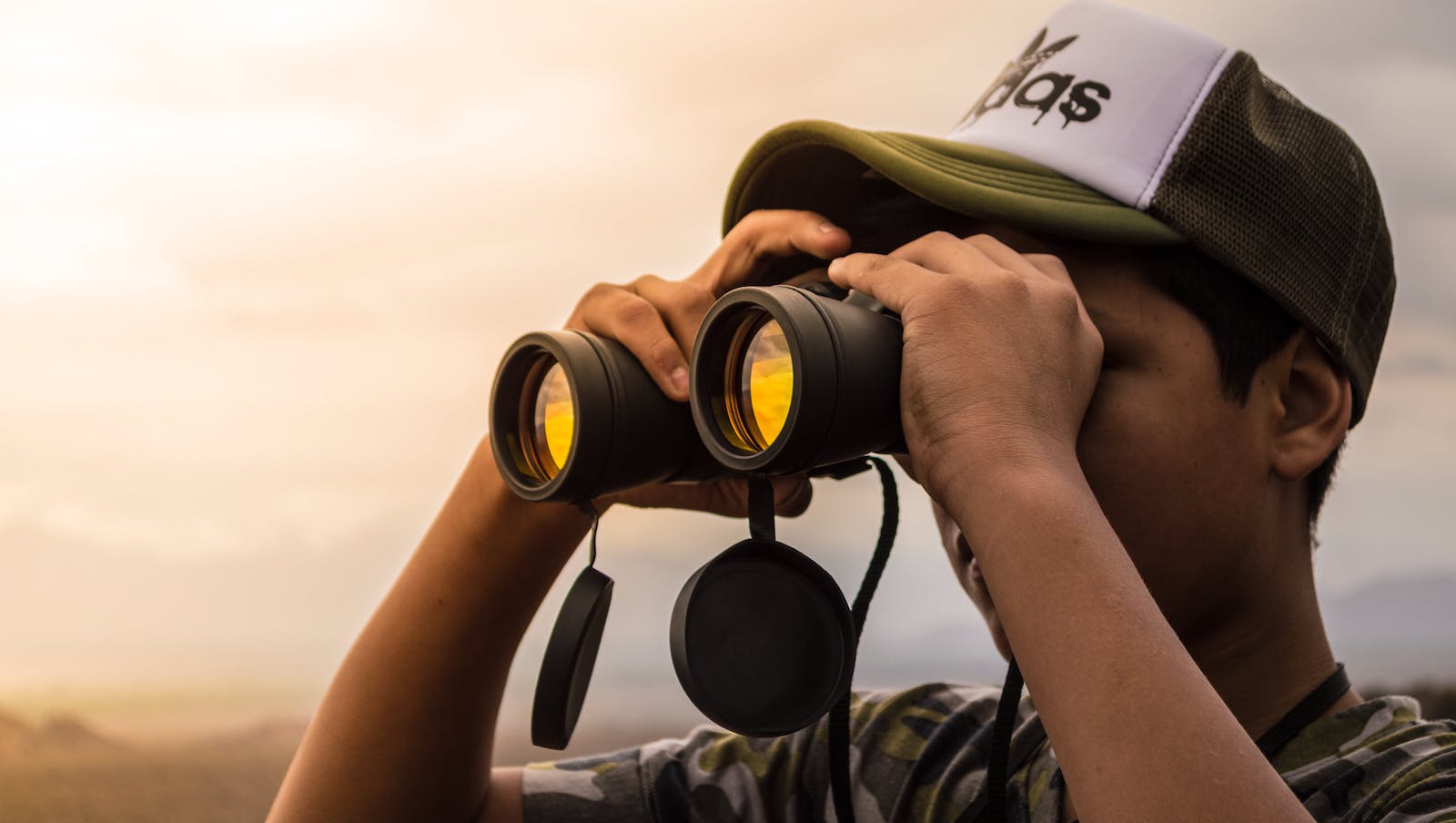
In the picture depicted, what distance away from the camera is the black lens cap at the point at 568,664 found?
73cm

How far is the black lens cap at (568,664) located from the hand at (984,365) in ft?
0.68

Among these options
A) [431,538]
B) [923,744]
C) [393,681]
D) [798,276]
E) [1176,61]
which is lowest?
[923,744]

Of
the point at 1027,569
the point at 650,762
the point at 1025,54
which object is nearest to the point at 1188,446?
the point at 1027,569

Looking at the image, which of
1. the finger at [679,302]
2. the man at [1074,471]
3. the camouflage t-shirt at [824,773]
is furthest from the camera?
the camouflage t-shirt at [824,773]

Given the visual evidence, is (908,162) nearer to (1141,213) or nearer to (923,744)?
(1141,213)

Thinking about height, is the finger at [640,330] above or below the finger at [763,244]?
below

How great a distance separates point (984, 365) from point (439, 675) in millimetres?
535

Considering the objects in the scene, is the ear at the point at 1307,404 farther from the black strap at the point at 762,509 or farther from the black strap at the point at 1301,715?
the black strap at the point at 762,509

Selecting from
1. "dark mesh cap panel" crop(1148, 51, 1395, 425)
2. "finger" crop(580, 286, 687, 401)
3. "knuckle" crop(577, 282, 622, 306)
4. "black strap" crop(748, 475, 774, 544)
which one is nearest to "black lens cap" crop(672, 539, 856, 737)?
"black strap" crop(748, 475, 774, 544)

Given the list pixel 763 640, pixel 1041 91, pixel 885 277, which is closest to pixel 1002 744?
pixel 763 640

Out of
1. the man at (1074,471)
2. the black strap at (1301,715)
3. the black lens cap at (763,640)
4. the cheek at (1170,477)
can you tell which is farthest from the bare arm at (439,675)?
the black strap at (1301,715)

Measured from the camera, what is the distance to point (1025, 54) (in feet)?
3.11

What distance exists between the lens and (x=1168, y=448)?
2.53 ft

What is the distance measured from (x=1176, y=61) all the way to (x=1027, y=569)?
418 millimetres
